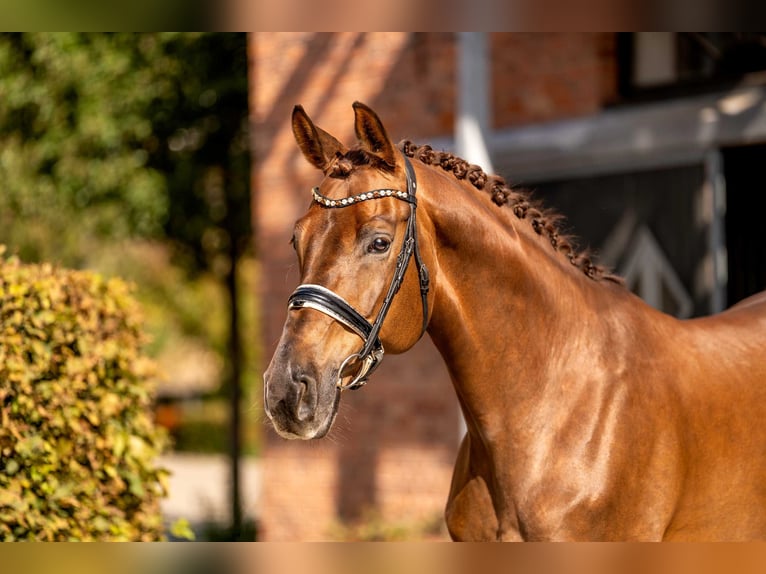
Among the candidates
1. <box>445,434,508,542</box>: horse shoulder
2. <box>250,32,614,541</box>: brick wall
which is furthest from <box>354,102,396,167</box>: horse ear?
<box>250,32,614,541</box>: brick wall

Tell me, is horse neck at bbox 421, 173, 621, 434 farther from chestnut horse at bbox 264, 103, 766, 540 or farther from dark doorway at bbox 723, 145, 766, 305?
dark doorway at bbox 723, 145, 766, 305

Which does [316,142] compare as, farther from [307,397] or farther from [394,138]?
[394,138]

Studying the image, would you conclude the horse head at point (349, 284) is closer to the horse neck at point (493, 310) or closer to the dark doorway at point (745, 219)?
the horse neck at point (493, 310)

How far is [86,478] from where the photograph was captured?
424 cm

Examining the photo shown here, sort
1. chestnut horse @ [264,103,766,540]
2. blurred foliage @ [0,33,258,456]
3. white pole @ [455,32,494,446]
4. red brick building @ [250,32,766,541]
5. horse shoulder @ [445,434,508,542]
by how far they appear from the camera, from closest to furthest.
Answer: chestnut horse @ [264,103,766,540] < horse shoulder @ [445,434,508,542] < red brick building @ [250,32,766,541] < white pole @ [455,32,494,446] < blurred foliage @ [0,33,258,456]

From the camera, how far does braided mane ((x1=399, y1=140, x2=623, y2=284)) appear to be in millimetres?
3142

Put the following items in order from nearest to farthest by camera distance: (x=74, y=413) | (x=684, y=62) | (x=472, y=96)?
(x=74, y=413) < (x=684, y=62) < (x=472, y=96)

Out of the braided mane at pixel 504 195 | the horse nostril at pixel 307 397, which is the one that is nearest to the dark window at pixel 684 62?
the braided mane at pixel 504 195

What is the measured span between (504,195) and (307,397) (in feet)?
3.47

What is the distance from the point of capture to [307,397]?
104 inches

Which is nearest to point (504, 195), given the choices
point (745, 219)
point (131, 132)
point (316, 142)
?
point (316, 142)

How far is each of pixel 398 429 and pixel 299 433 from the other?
5.13 m
